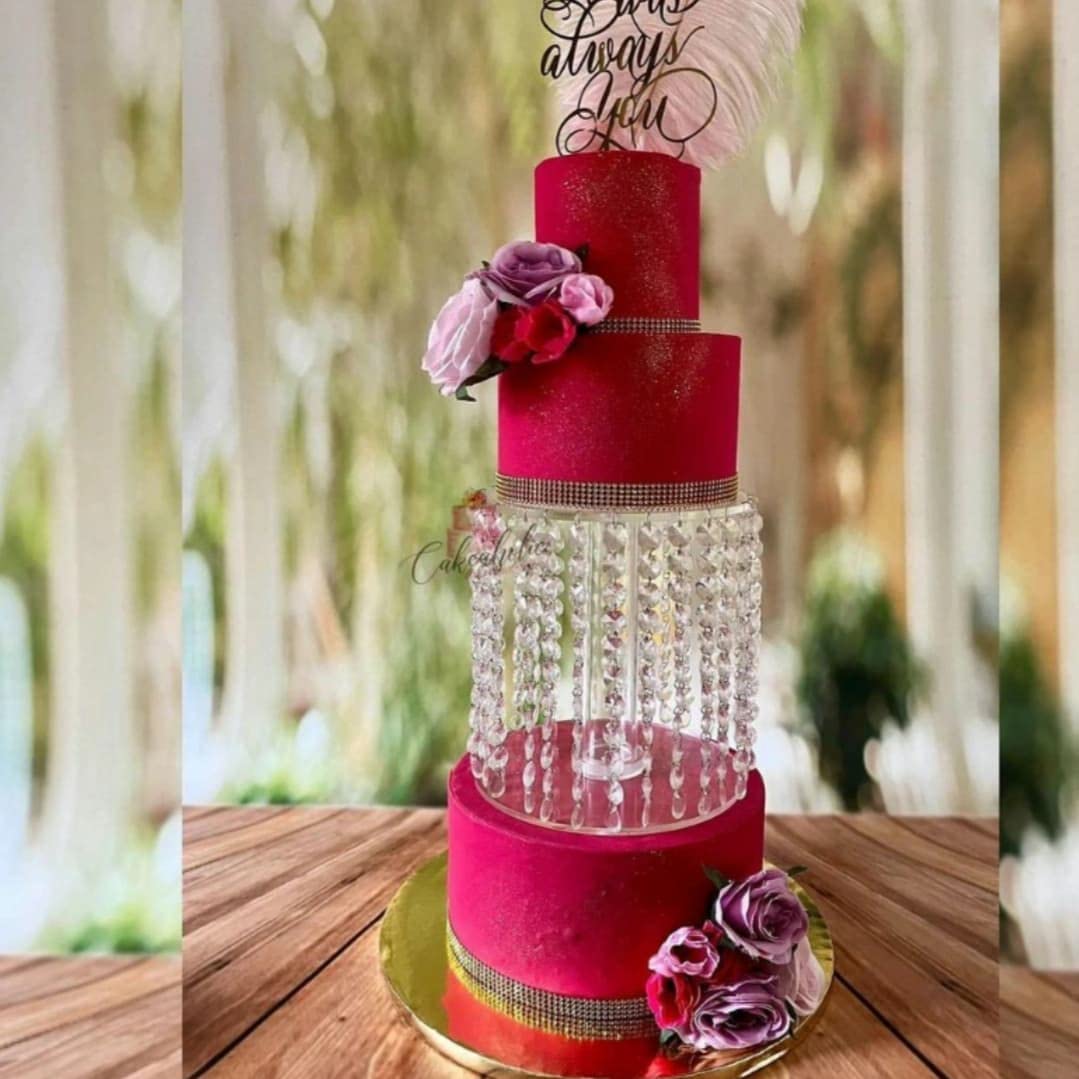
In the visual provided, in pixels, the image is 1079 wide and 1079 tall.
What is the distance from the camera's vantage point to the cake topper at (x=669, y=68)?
37.9 inches

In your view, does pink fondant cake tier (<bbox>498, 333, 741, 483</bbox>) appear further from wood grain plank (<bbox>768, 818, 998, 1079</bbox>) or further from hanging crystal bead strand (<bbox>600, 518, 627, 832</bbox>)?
wood grain plank (<bbox>768, 818, 998, 1079</bbox>)

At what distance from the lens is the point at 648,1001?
2.96ft

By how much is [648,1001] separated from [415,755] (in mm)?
688

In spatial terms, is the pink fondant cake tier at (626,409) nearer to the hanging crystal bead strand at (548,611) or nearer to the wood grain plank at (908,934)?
the hanging crystal bead strand at (548,611)

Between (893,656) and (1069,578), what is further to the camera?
(893,656)

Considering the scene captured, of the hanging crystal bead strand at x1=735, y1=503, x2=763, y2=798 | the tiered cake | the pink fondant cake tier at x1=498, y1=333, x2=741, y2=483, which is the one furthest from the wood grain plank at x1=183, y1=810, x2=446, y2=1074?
the pink fondant cake tier at x1=498, y1=333, x2=741, y2=483

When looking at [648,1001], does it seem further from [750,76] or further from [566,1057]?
[750,76]

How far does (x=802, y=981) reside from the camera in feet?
3.17

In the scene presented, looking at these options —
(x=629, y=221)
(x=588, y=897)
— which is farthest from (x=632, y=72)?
(x=588, y=897)

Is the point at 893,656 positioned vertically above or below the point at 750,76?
below

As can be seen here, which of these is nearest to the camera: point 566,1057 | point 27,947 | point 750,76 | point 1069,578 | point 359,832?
point 566,1057

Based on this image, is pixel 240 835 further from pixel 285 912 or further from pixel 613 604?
pixel 613 604

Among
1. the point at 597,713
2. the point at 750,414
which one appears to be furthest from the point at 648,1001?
the point at 750,414

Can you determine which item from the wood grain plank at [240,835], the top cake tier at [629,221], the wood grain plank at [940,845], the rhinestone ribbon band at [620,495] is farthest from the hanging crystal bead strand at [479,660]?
the wood grain plank at [940,845]
